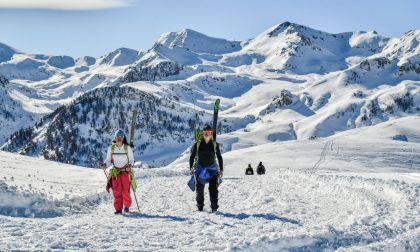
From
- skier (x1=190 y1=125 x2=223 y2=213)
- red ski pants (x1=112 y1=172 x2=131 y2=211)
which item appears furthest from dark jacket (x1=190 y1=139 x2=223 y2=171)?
red ski pants (x1=112 y1=172 x2=131 y2=211)

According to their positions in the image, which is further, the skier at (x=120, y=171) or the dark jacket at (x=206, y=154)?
the dark jacket at (x=206, y=154)

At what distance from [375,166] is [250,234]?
260 feet

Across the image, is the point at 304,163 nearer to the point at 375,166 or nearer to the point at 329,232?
the point at 375,166

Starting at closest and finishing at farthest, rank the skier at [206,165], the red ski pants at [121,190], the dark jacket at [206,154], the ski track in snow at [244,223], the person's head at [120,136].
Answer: the ski track in snow at [244,223] → the red ski pants at [121,190] → the person's head at [120,136] → the skier at [206,165] → the dark jacket at [206,154]

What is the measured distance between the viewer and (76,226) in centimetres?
1119

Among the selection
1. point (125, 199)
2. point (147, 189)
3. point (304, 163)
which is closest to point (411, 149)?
point (304, 163)

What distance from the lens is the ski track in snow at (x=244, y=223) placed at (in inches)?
389

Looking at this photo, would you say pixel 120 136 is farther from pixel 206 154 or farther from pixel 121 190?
pixel 206 154

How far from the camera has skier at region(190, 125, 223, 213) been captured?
16.1 meters

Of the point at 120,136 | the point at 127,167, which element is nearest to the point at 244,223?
the point at 127,167

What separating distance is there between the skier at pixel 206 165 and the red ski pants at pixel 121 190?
1.96 meters

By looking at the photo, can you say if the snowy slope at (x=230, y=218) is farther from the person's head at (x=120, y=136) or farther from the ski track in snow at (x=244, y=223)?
the person's head at (x=120, y=136)

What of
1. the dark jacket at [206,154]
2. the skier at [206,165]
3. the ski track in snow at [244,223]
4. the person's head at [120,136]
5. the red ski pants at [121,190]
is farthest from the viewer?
the dark jacket at [206,154]

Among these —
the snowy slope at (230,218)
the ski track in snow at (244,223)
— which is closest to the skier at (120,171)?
the snowy slope at (230,218)
